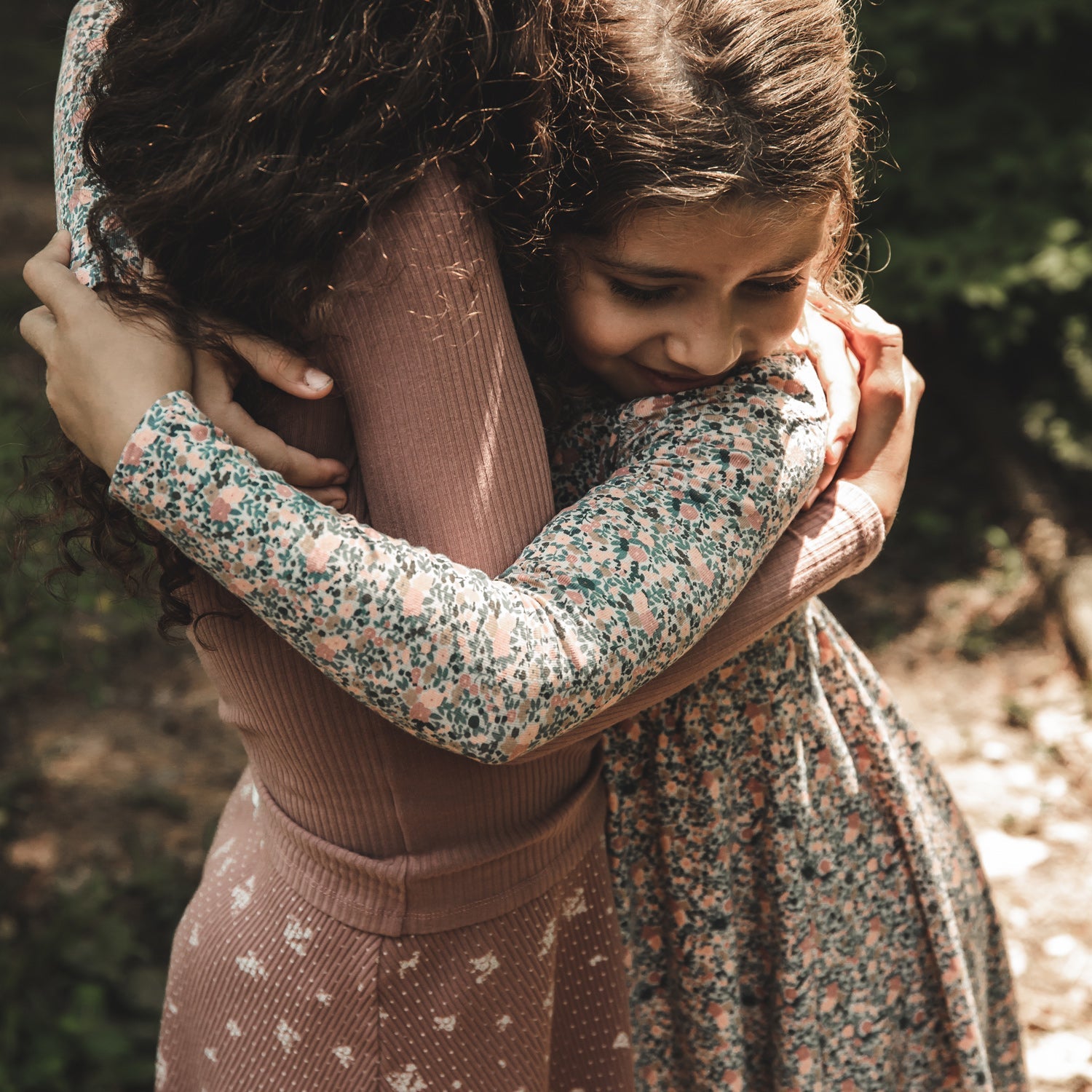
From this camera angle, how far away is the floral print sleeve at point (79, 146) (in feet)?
4.09

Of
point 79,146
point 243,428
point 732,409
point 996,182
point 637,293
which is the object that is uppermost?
point 79,146

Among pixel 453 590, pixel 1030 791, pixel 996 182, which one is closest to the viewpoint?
pixel 453 590

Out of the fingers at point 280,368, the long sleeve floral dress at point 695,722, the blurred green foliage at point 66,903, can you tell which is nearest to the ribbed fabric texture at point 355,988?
the long sleeve floral dress at point 695,722

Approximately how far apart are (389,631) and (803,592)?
60cm

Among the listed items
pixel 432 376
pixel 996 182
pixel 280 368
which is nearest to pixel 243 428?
pixel 280 368

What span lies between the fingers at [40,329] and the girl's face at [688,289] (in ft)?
1.90

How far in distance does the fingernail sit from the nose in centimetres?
43

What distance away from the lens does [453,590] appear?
110cm

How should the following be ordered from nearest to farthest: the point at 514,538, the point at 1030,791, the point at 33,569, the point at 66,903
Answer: the point at 514,538, the point at 66,903, the point at 33,569, the point at 1030,791

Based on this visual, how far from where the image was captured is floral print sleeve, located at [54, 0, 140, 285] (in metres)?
1.25

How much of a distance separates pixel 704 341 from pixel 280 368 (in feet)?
1.64

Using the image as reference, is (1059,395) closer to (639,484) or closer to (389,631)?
(639,484)

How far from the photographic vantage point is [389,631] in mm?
1082

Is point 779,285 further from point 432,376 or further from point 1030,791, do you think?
point 1030,791
